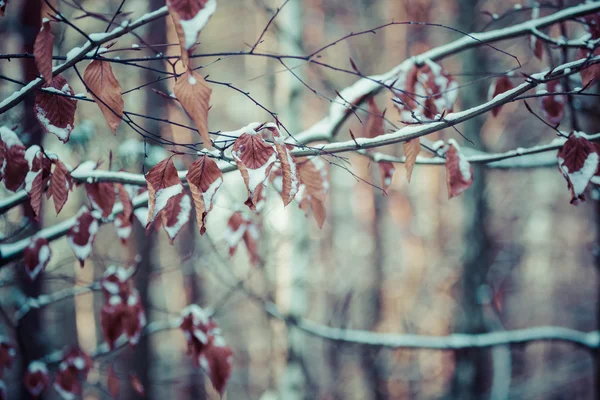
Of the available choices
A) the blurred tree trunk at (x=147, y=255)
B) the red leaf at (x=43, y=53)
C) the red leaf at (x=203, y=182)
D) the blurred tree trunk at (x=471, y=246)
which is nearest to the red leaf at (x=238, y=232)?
the red leaf at (x=203, y=182)

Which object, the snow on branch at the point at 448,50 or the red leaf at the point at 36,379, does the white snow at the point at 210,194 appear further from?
the red leaf at the point at 36,379

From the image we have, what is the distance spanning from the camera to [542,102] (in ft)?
5.49

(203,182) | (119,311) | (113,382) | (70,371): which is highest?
(203,182)

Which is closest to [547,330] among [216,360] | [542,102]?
[542,102]

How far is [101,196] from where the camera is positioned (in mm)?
1456

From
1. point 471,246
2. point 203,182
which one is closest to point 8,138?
point 203,182

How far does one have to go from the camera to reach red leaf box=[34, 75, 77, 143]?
1106 millimetres

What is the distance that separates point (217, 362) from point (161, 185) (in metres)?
1.06

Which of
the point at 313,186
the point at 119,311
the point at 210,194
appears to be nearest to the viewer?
the point at 210,194

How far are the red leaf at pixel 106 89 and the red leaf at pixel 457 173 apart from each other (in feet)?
3.36

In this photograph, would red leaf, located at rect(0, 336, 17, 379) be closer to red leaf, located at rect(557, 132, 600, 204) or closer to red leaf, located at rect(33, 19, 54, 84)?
red leaf, located at rect(33, 19, 54, 84)

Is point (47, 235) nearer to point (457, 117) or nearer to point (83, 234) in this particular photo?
point (83, 234)

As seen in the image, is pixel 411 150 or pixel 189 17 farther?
pixel 411 150

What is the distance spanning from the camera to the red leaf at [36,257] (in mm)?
1679
